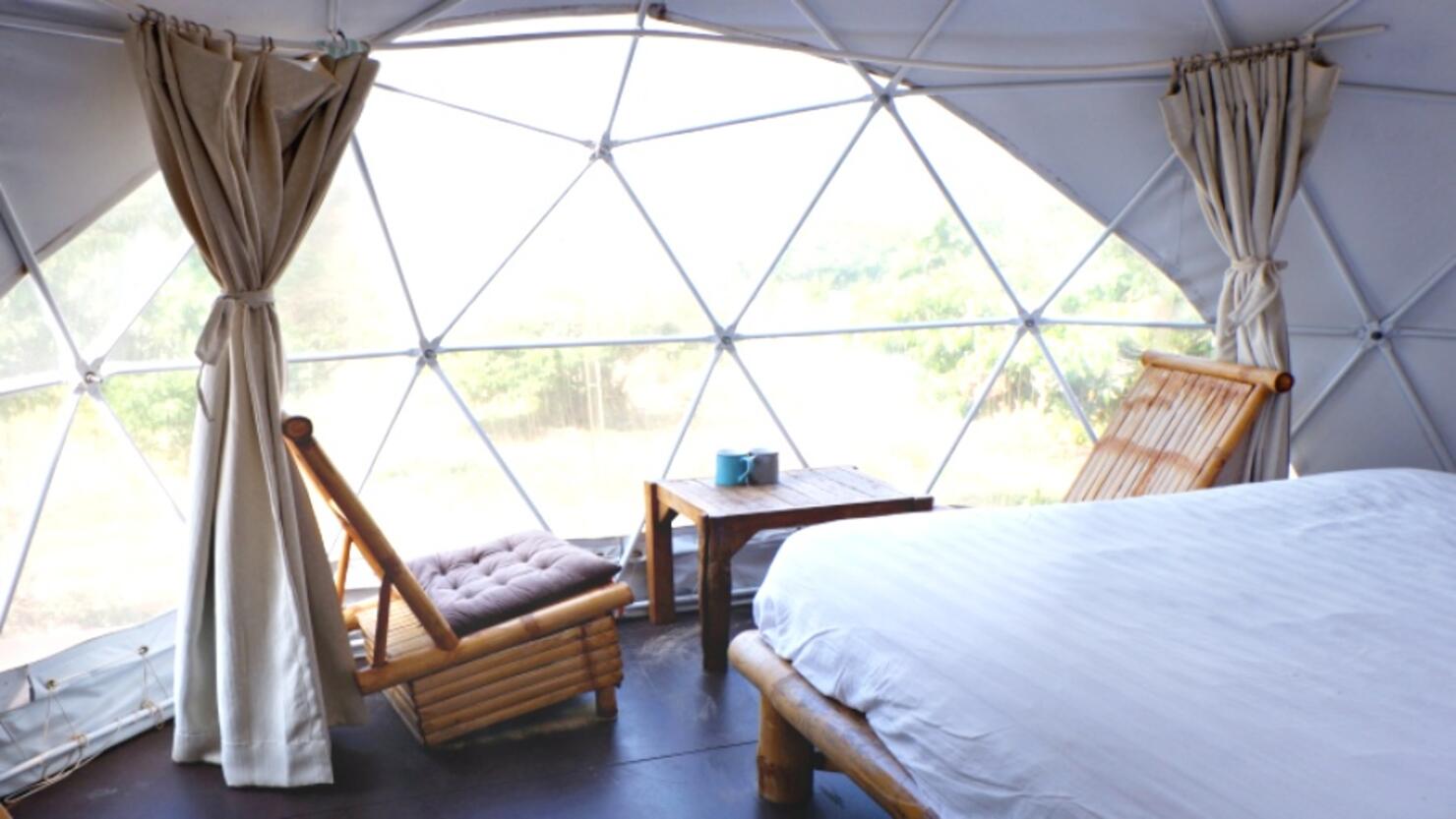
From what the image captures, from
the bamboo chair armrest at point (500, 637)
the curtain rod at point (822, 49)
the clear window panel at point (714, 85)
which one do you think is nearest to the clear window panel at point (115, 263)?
the curtain rod at point (822, 49)

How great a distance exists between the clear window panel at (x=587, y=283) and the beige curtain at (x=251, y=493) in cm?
158

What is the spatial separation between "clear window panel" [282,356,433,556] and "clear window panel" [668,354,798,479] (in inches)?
55.3

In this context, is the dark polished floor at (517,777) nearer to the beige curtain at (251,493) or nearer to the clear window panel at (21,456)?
the beige curtain at (251,493)

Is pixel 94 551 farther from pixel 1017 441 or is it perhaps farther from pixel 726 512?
pixel 1017 441

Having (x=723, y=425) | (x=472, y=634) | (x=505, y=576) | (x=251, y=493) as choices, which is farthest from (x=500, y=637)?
(x=723, y=425)

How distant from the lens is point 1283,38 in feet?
18.3

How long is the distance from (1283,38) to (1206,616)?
3.56 m

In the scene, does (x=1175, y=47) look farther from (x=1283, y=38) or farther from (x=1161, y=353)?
(x=1161, y=353)

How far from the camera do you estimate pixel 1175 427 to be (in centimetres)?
569

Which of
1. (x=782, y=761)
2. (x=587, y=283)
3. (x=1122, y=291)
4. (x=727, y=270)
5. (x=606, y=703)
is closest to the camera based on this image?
(x=782, y=761)

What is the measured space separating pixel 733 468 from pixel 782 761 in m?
1.92

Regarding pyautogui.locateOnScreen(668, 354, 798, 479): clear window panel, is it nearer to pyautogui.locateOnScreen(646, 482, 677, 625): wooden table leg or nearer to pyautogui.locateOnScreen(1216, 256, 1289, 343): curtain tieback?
pyautogui.locateOnScreen(646, 482, 677, 625): wooden table leg

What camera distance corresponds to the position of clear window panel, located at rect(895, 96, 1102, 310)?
627cm

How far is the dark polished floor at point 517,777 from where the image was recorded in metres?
3.99
